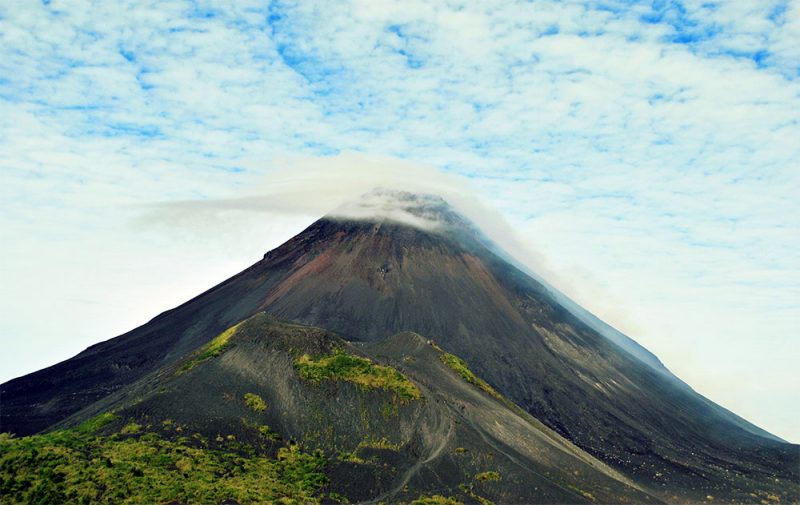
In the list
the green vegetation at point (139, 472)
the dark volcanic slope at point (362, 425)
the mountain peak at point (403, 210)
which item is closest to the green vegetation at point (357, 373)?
the dark volcanic slope at point (362, 425)

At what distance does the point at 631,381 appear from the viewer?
140 meters

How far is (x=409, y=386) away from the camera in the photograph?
72.8 m

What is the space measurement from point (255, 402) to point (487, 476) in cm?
2478

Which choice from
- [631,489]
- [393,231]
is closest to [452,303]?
[393,231]

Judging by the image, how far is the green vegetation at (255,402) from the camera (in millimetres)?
67062

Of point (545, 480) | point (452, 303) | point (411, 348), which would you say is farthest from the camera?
point (452, 303)

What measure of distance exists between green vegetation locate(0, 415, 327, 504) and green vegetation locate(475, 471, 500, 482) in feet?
48.6

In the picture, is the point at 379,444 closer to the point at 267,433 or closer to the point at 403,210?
the point at 267,433

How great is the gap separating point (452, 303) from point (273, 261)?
176 ft

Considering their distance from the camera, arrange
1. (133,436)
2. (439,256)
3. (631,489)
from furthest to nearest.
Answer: (439,256), (631,489), (133,436)

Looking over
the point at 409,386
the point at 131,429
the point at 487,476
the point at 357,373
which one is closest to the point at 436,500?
the point at 487,476

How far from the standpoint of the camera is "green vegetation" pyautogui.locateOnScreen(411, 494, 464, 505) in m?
56.4

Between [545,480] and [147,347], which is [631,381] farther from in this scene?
[147,347]

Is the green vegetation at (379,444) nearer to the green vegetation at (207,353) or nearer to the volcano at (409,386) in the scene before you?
the volcano at (409,386)
